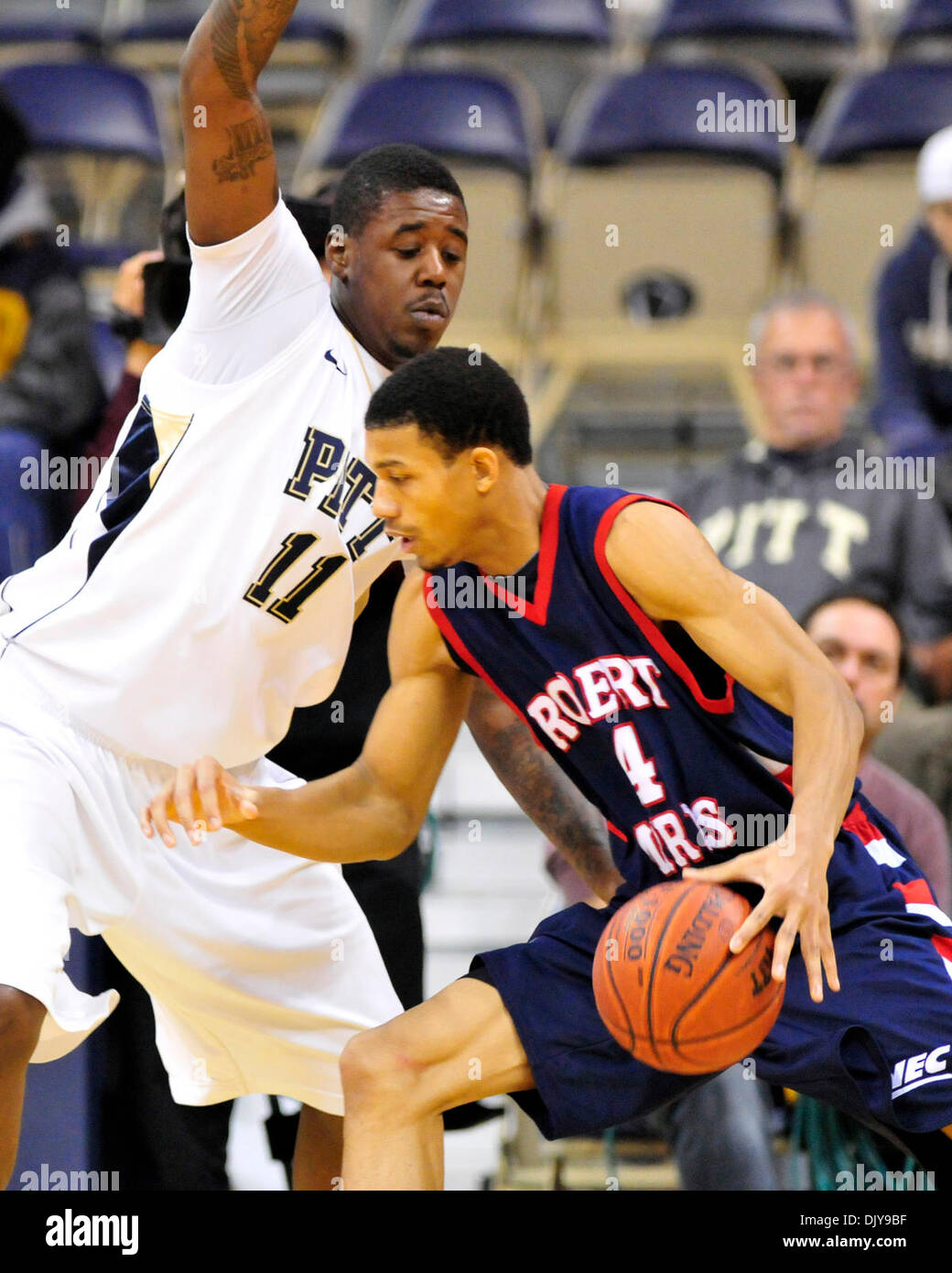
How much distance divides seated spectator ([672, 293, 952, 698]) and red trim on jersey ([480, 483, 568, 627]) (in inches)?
99.1

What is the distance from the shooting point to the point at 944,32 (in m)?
8.22

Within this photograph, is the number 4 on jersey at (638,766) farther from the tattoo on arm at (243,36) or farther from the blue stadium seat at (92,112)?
the blue stadium seat at (92,112)

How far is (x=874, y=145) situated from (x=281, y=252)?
468 centimetres

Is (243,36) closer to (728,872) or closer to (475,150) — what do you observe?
(728,872)

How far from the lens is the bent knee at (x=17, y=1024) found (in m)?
3.04

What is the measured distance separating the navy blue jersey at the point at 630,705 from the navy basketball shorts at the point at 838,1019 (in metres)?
0.17

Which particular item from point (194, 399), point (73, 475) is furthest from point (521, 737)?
point (73, 475)

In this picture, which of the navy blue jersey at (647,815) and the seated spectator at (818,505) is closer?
the navy blue jersey at (647,815)

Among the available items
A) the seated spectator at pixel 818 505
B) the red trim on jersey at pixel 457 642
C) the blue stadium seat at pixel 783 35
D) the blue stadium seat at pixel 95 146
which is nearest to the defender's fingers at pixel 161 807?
the red trim on jersey at pixel 457 642

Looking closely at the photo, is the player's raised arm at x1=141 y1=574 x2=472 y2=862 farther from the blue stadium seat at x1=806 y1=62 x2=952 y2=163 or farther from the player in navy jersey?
the blue stadium seat at x1=806 y1=62 x2=952 y2=163

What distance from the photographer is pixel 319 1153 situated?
383 cm

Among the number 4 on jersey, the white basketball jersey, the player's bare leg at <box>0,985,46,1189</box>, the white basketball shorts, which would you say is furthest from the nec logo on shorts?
the player's bare leg at <box>0,985,46,1189</box>

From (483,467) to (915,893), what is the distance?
105 cm
